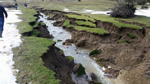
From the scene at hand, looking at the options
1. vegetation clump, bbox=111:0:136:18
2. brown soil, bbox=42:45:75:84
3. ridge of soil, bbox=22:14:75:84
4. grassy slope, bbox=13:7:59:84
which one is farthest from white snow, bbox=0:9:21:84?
vegetation clump, bbox=111:0:136:18

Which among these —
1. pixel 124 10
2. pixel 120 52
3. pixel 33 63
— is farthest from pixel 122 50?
pixel 124 10

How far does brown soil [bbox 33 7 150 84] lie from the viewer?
11195 mm

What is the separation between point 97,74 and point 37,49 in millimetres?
5789

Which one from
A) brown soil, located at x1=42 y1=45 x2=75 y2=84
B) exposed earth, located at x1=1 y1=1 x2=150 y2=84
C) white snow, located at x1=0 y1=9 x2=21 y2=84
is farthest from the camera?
exposed earth, located at x1=1 y1=1 x2=150 y2=84

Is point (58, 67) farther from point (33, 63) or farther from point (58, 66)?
point (33, 63)

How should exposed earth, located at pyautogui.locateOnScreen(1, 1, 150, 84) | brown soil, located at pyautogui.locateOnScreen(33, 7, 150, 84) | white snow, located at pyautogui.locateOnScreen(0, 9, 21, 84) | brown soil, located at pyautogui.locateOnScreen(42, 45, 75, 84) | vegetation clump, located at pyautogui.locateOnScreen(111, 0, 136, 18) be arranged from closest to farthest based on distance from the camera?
white snow, located at pyautogui.locateOnScreen(0, 9, 21, 84), brown soil, located at pyautogui.locateOnScreen(42, 45, 75, 84), exposed earth, located at pyautogui.locateOnScreen(1, 1, 150, 84), brown soil, located at pyautogui.locateOnScreen(33, 7, 150, 84), vegetation clump, located at pyautogui.locateOnScreen(111, 0, 136, 18)

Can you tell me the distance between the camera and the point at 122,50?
Answer: 47.3ft

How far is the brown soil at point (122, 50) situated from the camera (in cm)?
1120

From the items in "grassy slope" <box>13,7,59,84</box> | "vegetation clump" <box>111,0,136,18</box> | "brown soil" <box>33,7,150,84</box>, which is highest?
"vegetation clump" <box>111,0,136,18</box>

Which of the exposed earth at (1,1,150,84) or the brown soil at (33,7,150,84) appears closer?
the exposed earth at (1,1,150,84)

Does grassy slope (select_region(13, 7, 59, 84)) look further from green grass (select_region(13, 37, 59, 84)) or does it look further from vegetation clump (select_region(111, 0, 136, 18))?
vegetation clump (select_region(111, 0, 136, 18))

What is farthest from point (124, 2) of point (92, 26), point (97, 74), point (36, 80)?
point (36, 80)

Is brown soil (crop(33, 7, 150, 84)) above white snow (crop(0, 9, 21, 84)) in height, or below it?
below

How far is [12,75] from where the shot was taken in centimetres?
722
